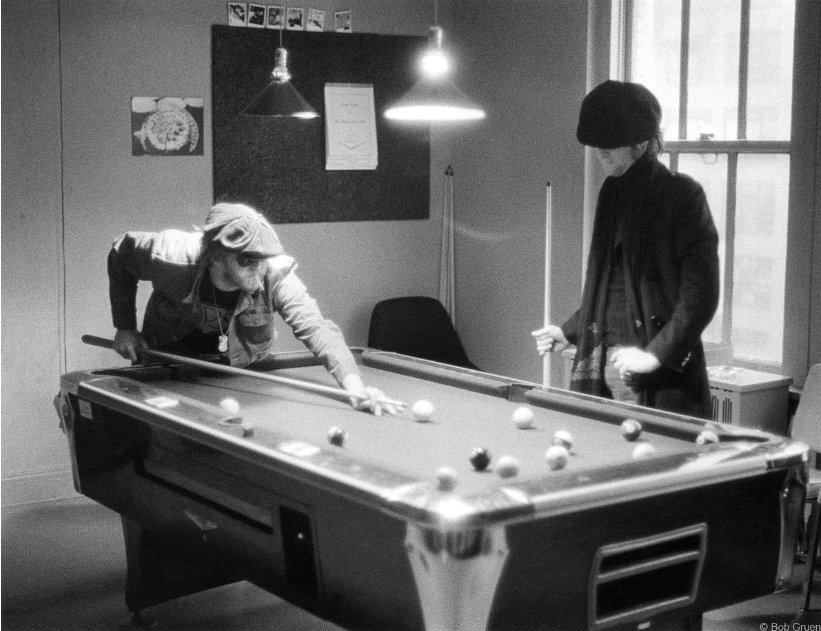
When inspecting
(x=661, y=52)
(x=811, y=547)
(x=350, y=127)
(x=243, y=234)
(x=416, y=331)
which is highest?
(x=661, y=52)

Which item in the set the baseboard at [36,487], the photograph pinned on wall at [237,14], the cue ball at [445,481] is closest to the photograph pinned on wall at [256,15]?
the photograph pinned on wall at [237,14]

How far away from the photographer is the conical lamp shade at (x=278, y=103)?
4.21 meters

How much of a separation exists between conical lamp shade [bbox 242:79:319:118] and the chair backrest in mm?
2016

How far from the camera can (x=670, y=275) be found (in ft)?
10.4

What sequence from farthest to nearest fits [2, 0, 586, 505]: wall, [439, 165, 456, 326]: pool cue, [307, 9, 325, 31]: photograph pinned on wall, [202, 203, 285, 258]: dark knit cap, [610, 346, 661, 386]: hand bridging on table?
1. [439, 165, 456, 326]: pool cue
2. [307, 9, 325, 31]: photograph pinned on wall
3. [2, 0, 586, 505]: wall
4. [202, 203, 285, 258]: dark knit cap
5. [610, 346, 661, 386]: hand bridging on table

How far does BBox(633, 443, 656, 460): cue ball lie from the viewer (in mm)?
2369

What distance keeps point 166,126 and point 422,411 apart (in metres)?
2.53

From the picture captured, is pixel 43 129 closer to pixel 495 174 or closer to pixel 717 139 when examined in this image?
pixel 495 174

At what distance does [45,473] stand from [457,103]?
2.57 meters

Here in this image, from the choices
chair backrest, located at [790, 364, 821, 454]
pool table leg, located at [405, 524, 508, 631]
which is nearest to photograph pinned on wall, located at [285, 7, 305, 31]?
chair backrest, located at [790, 364, 821, 454]

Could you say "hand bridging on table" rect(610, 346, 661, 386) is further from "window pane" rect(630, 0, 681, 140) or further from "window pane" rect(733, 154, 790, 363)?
"window pane" rect(630, 0, 681, 140)

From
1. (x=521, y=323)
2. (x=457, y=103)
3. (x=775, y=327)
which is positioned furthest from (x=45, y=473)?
(x=775, y=327)

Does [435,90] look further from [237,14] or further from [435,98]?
[237,14]

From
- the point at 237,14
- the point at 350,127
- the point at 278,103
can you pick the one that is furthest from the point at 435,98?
the point at 350,127
